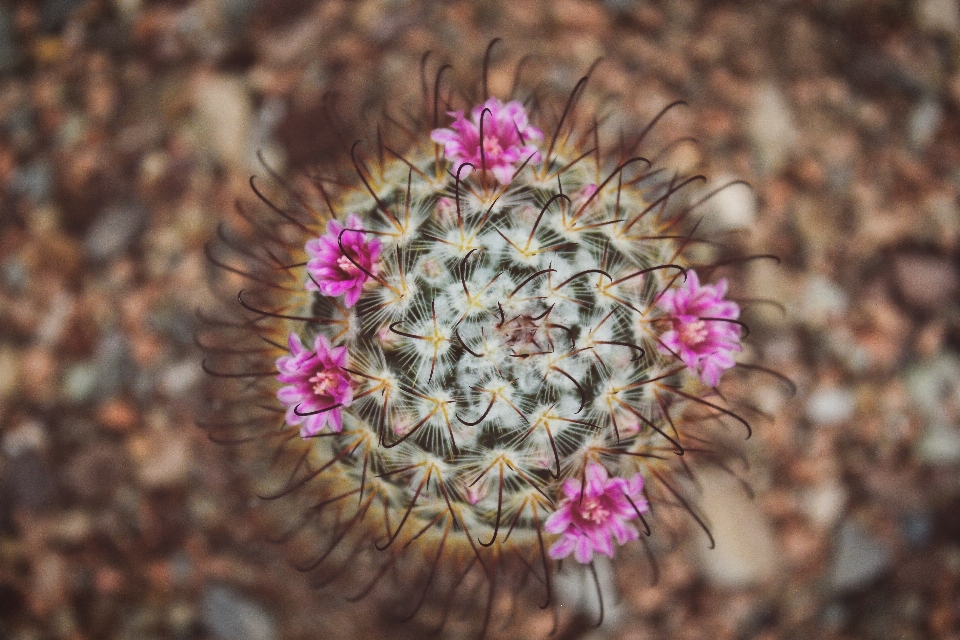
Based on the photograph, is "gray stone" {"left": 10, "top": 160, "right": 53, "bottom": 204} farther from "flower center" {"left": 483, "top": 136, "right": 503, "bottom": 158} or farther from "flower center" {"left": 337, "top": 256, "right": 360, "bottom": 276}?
"flower center" {"left": 483, "top": 136, "right": 503, "bottom": 158}

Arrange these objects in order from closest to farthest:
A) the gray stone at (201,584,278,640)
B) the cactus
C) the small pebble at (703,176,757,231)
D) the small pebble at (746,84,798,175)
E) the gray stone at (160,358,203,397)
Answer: the cactus → the gray stone at (201,584,278,640) → the gray stone at (160,358,203,397) → the small pebble at (703,176,757,231) → the small pebble at (746,84,798,175)

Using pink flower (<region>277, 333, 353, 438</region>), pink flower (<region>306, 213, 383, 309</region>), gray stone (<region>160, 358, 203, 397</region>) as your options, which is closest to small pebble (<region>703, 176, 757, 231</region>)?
pink flower (<region>306, 213, 383, 309</region>)

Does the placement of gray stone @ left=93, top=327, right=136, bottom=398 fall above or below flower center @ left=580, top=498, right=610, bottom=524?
above

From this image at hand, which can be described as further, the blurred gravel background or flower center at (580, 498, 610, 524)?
the blurred gravel background

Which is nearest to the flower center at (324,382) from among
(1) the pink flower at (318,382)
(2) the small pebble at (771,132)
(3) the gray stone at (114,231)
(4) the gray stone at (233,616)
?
(1) the pink flower at (318,382)

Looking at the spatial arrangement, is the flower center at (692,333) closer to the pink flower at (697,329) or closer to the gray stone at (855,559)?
the pink flower at (697,329)

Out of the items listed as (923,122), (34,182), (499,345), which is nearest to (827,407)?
(923,122)

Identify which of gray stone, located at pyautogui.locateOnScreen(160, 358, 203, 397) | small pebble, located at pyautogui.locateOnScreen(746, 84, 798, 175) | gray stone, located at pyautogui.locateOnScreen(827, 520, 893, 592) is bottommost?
gray stone, located at pyautogui.locateOnScreen(827, 520, 893, 592)

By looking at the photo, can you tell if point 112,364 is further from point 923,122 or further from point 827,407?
point 923,122
